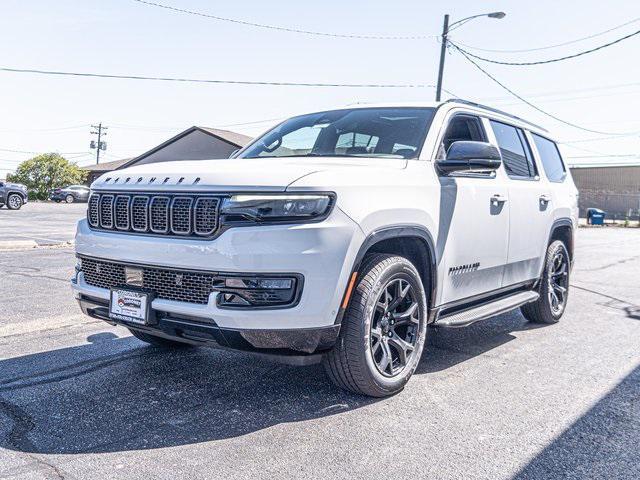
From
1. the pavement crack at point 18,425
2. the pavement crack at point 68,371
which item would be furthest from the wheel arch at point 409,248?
the pavement crack at point 68,371

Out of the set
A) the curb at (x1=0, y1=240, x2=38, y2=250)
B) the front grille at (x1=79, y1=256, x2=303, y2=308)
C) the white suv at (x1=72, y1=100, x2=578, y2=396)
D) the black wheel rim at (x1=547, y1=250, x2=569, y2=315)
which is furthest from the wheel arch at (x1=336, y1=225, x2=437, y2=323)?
the curb at (x1=0, y1=240, x2=38, y2=250)

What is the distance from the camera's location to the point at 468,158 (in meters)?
4.09

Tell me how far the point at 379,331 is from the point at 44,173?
62117 millimetres

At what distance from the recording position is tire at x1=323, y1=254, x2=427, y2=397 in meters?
3.46

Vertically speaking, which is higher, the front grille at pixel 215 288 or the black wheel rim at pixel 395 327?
the front grille at pixel 215 288

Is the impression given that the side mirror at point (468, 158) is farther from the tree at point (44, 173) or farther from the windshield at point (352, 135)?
the tree at point (44, 173)

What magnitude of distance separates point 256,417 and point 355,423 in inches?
22.0

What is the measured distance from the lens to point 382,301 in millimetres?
3719

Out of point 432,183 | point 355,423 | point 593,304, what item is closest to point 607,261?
point 593,304

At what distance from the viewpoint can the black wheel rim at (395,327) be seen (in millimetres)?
3699

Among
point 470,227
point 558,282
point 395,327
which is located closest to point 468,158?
point 470,227

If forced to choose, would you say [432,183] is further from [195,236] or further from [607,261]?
[607,261]

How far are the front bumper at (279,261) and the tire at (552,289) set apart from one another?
3.39 metres

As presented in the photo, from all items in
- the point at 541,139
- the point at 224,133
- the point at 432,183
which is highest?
the point at 224,133
